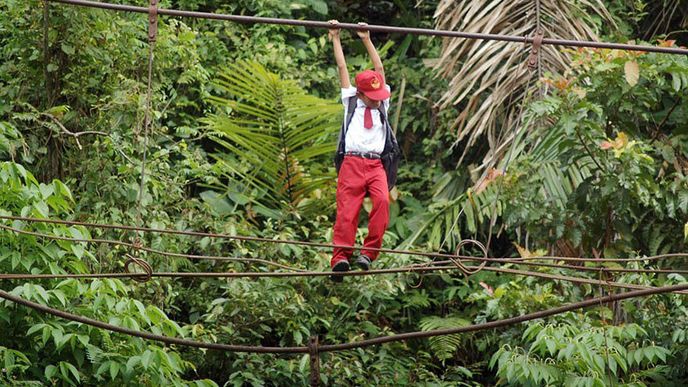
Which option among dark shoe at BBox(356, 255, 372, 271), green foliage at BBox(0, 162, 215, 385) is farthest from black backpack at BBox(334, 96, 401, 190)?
green foliage at BBox(0, 162, 215, 385)

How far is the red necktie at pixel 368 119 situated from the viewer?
6.06 metres

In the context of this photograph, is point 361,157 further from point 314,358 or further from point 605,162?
point 605,162

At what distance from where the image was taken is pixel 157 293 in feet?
25.2

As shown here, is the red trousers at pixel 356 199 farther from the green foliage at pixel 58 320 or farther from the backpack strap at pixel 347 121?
the green foliage at pixel 58 320

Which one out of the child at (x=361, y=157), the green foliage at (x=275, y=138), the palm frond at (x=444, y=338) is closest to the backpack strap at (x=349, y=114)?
the child at (x=361, y=157)

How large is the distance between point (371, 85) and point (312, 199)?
8.67 ft

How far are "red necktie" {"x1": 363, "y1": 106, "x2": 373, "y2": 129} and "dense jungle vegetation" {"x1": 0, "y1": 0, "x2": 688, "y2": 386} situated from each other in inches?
43.8

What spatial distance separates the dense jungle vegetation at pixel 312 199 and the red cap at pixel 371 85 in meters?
1.13

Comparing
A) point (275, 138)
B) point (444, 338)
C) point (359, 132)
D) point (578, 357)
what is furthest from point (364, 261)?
point (275, 138)

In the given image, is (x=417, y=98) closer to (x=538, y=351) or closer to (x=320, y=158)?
(x=320, y=158)

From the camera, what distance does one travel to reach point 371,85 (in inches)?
237

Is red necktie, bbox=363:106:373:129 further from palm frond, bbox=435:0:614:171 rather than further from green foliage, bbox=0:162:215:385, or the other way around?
palm frond, bbox=435:0:614:171

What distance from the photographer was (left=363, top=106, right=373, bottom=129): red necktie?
6062 millimetres

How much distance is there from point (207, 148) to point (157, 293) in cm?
205
